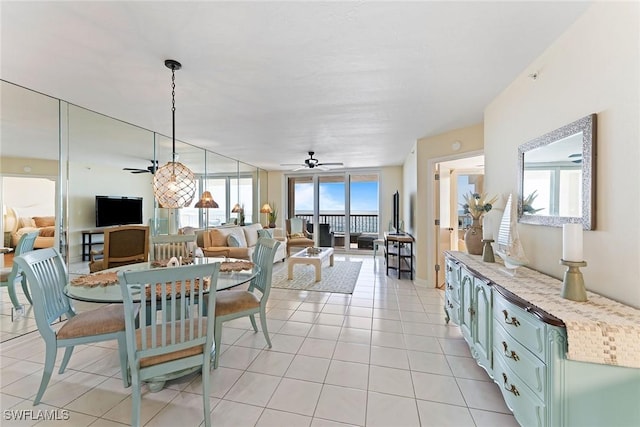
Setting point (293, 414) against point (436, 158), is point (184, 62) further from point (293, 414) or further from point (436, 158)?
point (436, 158)

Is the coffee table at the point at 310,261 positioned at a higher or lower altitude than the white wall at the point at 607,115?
lower

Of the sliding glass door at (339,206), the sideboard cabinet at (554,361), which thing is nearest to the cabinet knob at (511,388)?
the sideboard cabinet at (554,361)

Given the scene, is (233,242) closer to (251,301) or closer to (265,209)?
(265,209)

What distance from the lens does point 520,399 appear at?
1.50 m

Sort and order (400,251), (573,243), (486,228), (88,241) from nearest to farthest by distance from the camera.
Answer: (573,243)
(486,228)
(88,241)
(400,251)

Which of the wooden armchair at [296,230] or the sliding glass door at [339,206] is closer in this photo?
the wooden armchair at [296,230]

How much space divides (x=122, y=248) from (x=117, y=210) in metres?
0.95

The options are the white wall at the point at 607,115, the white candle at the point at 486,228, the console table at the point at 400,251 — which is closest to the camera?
the white wall at the point at 607,115

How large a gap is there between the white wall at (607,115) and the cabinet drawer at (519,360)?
543 mm

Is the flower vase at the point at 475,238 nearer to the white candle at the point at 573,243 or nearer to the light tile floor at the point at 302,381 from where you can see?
the light tile floor at the point at 302,381

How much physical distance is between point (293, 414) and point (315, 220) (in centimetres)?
671

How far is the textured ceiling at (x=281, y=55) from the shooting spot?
159cm

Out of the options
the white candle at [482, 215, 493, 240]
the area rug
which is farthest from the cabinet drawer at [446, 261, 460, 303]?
the area rug

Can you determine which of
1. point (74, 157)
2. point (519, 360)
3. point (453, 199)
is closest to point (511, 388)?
point (519, 360)
